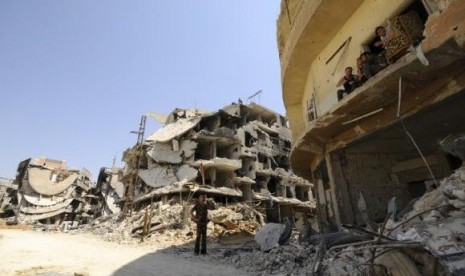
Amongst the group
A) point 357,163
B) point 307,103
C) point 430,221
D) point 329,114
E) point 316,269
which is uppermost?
point 307,103

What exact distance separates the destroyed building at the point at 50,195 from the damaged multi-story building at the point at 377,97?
40.9m

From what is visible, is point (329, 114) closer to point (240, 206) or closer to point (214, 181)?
point (240, 206)

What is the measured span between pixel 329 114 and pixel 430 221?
3.52m

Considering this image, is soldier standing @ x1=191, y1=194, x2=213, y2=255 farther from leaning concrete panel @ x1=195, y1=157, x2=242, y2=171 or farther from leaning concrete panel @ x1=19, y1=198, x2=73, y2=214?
leaning concrete panel @ x1=19, y1=198, x2=73, y2=214

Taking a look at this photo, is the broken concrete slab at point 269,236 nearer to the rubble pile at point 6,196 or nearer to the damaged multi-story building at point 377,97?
the damaged multi-story building at point 377,97

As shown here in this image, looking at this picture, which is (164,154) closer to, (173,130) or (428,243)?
(173,130)

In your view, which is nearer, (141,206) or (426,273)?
(426,273)

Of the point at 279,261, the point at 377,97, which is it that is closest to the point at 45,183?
the point at 279,261

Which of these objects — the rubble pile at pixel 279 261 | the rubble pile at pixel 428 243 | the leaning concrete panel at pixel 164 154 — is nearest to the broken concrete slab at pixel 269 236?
the rubble pile at pixel 279 261

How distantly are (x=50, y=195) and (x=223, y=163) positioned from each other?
95.5 feet

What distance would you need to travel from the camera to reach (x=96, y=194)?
153 feet

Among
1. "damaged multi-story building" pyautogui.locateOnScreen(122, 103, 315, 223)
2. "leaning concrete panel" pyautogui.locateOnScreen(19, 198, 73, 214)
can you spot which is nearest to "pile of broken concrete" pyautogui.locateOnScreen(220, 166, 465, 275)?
"damaged multi-story building" pyautogui.locateOnScreen(122, 103, 315, 223)

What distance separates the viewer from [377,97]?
21.1ft

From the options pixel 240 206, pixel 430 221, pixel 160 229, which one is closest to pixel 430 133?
pixel 430 221
